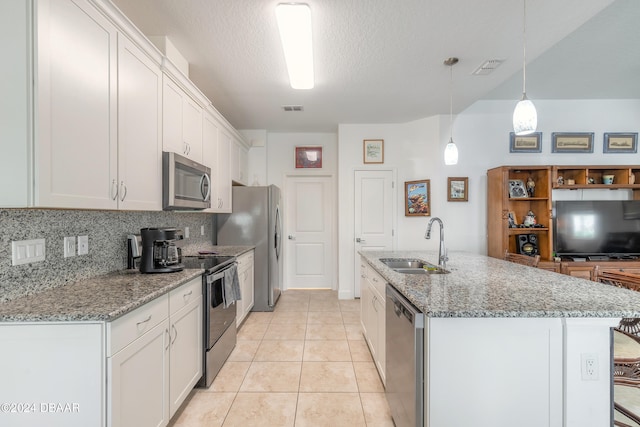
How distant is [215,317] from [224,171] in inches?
73.7

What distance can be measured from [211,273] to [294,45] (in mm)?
1860

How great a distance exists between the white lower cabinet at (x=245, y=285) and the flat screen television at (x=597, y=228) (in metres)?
4.08

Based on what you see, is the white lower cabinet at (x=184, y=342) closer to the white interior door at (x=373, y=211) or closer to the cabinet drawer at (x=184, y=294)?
the cabinet drawer at (x=184, y=294)

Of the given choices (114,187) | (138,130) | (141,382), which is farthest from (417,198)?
(141,382)

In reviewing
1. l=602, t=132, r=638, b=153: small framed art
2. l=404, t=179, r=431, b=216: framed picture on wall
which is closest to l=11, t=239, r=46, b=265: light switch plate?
l=404, t=179, r=431, b=216: framed picture on wall

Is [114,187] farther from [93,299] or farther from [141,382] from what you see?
[141,382]

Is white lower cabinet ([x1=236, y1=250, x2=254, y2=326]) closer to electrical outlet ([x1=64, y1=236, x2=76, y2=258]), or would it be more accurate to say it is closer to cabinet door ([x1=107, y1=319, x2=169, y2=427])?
cabinet door ([x1=107, y1=319, x2=169, y2=427])

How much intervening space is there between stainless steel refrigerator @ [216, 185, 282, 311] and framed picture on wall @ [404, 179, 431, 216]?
206 centimetres

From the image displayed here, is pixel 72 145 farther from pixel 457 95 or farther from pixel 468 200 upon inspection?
pixel 468 200

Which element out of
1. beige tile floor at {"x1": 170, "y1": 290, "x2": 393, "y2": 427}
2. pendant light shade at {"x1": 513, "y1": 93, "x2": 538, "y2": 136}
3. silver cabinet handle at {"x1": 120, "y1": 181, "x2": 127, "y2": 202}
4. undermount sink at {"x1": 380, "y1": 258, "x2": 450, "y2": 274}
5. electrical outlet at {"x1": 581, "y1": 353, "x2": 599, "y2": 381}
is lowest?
beige tile floor at {"x1": 170, "y1": 290, "x2": 393, "y2": 427}

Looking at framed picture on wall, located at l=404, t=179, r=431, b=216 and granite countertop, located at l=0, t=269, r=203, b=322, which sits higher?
framed picture on wall, located at l=404, t=179, r=431, b=216

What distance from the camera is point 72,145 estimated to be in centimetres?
133

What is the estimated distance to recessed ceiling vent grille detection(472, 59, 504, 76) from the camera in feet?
8.73

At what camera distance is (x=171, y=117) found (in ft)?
7.44
